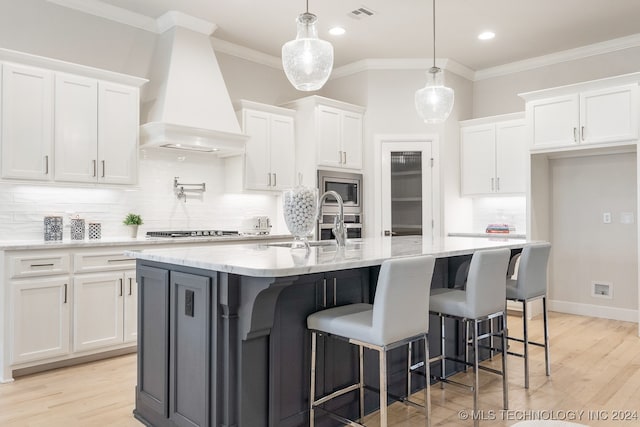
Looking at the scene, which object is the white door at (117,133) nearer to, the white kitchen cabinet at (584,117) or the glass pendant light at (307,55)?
the glass pendant light at (307,55)

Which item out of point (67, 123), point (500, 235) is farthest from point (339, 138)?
point (67, 123)

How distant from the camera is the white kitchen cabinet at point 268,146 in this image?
5.20m

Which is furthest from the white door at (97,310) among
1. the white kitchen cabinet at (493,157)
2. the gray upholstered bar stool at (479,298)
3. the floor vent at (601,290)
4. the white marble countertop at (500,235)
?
the floor vent at (601,290)

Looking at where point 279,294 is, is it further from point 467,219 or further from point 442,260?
point 467,219

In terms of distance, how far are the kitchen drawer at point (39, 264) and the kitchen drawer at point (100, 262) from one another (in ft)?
0.26

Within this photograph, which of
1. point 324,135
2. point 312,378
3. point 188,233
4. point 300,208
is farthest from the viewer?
point 324,135

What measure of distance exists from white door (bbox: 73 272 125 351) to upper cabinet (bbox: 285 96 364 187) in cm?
248

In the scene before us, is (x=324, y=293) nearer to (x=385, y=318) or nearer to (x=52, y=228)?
(x=385, y=318)

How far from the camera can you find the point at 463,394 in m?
3.11

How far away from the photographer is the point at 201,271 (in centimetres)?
226

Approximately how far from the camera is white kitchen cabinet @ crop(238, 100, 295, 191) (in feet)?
17.1

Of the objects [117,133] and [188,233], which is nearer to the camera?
[117,133]

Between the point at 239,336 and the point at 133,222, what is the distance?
2709 mm

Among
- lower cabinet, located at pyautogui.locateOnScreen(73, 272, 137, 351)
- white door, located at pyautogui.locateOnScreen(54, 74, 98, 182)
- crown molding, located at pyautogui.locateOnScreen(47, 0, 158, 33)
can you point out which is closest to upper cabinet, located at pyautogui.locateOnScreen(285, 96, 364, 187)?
crown molding, located at pyautogui.locateOnScreen(47, 0, 158, 33)
